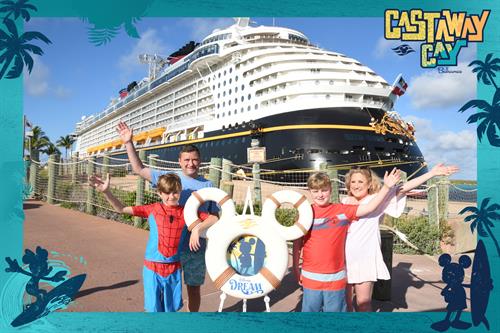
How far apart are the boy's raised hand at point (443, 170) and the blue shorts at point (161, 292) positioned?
198 cm

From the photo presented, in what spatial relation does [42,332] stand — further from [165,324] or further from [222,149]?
[222,149]

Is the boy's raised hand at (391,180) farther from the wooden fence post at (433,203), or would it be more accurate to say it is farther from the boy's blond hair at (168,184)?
the wooden fence post at (433,203)

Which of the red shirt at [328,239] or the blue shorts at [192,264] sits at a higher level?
the red shirt at [328,239]

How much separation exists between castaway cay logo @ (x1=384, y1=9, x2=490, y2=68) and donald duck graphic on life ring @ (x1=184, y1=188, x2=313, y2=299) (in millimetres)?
1499

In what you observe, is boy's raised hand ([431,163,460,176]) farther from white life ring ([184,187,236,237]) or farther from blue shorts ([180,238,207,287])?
blue shorts ([180,238,207,287])

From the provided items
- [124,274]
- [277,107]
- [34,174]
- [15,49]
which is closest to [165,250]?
[124,274]

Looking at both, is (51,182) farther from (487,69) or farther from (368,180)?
(487,69)

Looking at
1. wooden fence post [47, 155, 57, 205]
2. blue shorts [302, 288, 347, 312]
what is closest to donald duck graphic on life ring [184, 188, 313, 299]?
blue shorts [302, 288, 347, 312]

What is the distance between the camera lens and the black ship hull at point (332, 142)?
1661 centimetres

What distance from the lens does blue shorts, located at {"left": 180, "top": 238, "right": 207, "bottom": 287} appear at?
271 cm

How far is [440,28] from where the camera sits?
2734 mm

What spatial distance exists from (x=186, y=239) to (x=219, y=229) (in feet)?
1.16

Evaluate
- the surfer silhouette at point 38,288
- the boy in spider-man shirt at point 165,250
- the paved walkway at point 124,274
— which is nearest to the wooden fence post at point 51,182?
the paved walkway at point 124,274

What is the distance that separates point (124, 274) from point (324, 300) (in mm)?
2425
